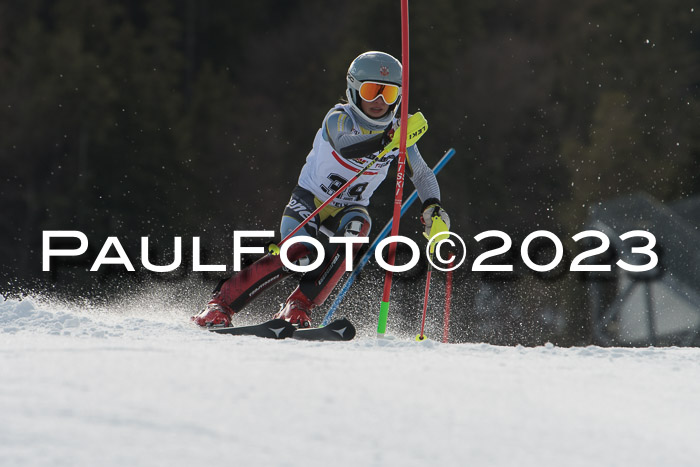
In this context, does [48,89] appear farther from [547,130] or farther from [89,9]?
[547,130]

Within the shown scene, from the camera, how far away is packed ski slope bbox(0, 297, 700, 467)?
6.97 ft

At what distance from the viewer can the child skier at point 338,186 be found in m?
4.62

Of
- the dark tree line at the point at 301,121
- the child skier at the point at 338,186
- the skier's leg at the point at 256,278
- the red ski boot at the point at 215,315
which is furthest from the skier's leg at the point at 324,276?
the dark tree line at the point at 301,121

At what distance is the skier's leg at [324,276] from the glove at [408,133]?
52cm

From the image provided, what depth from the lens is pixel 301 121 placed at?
2616 centimetres

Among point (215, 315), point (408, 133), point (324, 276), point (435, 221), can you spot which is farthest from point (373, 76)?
point (215, 315)

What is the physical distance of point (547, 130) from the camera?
1071 inches

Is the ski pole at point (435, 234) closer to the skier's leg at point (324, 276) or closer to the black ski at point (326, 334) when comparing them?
the skier's leg at point (324, 276)

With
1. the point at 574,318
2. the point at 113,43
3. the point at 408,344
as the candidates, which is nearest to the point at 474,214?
the point at 574,318

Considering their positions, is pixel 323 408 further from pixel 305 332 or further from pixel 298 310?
pixel 298 310

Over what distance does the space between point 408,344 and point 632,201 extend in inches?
488

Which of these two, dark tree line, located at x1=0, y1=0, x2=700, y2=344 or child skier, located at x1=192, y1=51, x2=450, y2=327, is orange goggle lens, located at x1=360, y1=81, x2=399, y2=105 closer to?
child skier, located at x1=192, y1=51, x2=450, y2=327

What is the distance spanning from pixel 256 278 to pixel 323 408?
2.54 metres

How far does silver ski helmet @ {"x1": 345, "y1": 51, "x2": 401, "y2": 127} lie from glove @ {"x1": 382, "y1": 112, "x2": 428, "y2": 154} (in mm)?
220
